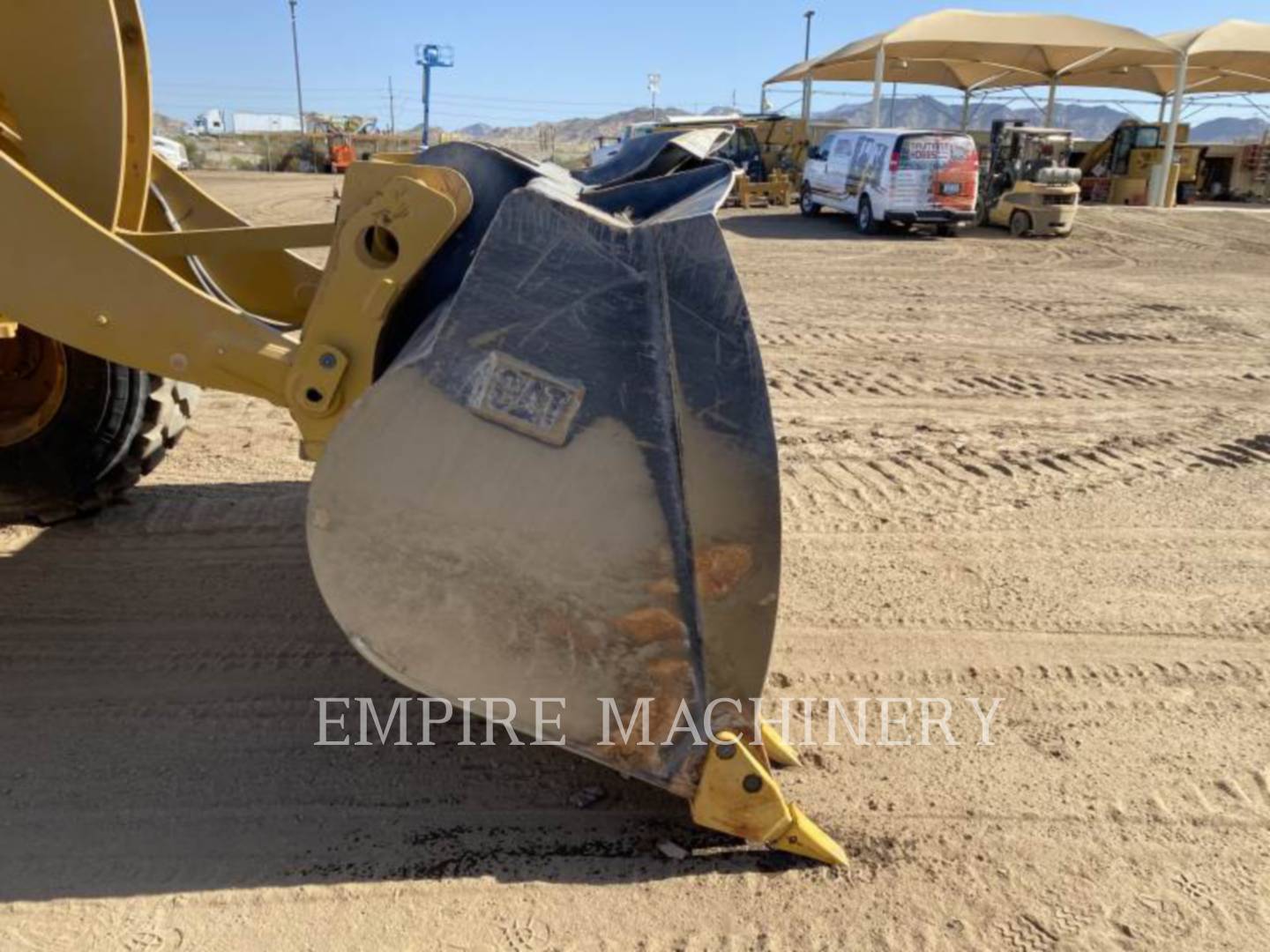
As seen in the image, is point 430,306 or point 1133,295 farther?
point 1133,295

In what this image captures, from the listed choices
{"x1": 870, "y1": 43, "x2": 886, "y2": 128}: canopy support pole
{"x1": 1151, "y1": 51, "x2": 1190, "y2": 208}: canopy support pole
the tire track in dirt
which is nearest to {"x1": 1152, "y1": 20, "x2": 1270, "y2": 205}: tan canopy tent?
{"x1": 1151, "y1": 51, "x2": 1190, "y2": 208}: canopy support pole

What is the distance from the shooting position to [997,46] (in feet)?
84.2

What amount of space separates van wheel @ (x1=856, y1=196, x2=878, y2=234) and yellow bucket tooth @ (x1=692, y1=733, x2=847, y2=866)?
48.7ft

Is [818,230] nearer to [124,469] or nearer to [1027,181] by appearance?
[1027,181]

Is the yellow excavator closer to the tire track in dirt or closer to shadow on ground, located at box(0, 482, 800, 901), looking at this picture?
shadow on ground, located at box(0, 482, 800, 901)

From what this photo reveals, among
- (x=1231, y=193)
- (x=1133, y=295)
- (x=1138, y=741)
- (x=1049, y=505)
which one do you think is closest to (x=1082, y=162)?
(x=1231, y=193)

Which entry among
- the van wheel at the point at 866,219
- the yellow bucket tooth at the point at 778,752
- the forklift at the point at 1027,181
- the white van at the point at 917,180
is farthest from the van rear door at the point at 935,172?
the yellow bucket tooth at the point at 778,752

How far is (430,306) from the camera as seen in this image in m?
2.27

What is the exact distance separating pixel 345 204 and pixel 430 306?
0.97 ft

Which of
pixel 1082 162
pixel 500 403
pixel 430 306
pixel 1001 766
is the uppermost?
pixel 1082 162

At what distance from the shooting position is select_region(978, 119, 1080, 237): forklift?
1581 centimetres

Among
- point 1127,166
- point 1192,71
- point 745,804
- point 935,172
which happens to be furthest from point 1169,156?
point 745,804

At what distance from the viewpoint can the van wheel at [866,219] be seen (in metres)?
15.9

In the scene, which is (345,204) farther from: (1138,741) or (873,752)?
(1138,741)
